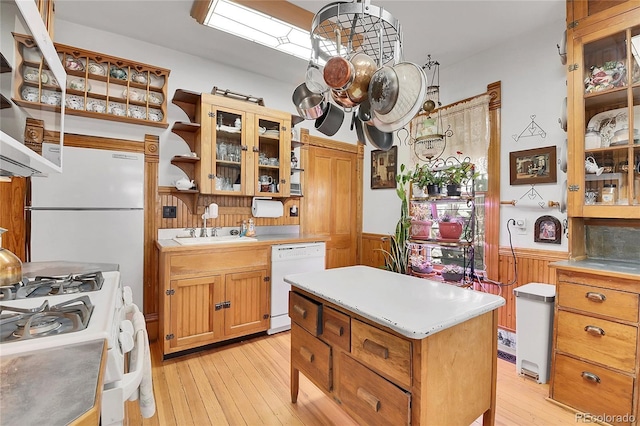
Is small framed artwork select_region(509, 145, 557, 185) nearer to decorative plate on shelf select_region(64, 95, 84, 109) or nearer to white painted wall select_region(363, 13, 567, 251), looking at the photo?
white painted wall select_region(363, 13, 567, 251)

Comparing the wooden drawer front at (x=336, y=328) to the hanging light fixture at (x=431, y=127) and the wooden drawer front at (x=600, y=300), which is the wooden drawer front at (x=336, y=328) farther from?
the hanging light fixture at (x=431, y=127)

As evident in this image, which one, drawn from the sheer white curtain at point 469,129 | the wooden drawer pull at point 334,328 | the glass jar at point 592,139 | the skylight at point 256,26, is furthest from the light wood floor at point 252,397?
the skylight at point 256,26

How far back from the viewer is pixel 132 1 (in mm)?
2268

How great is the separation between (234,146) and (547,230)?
2947mm

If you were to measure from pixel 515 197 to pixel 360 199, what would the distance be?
6.62 feet

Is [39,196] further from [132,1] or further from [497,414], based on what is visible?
[497,414]

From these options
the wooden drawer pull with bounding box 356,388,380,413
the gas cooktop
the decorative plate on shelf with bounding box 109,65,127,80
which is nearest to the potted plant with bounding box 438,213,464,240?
the wooden drawer pull with bounding box 356,388,380,413

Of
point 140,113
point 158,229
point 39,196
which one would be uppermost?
point 140,113

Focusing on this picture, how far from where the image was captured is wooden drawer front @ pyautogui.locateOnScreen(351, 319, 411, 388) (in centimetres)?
112

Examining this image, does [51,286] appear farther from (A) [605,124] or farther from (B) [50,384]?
(A) [605,124]

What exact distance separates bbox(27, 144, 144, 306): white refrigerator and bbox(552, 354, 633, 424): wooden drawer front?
3311 mm

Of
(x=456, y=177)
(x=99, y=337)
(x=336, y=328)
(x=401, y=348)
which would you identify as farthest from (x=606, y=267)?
(x=99, y=337)

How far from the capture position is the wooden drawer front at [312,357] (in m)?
1.51

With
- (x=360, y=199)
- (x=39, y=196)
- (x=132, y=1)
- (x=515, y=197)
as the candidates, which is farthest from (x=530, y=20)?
(x=39, y=196)
